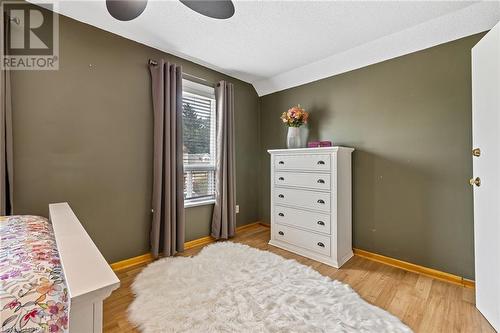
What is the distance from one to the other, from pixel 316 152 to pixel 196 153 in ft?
4.97

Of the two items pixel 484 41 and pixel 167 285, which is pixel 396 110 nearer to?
pixel 484 41

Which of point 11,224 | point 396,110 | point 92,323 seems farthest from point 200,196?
point 396,110

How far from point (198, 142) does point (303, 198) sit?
Answer: 1517 millimetres

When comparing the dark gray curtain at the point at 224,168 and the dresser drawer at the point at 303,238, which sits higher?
the dark gray curtain at the point at 224,168

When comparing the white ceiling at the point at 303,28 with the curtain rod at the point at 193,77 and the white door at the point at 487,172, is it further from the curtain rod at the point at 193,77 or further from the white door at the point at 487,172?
the white door at the point at 487,172

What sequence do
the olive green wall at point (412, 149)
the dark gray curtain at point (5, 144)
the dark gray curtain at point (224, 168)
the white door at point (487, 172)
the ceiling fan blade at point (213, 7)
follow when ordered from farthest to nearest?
the dark gray curtain at point (224, 168), the olive green wall at point (412, 149), the ceiling fan blade at point (213, 7), the dark gray curtain at point (5, 144), the white door at point (487, 172)

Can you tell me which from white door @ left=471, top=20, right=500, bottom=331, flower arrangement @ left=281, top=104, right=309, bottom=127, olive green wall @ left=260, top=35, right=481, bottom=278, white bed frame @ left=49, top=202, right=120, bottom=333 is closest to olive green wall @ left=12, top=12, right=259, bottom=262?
white bed frame @ left=49, top=202, right=120, bottom=333

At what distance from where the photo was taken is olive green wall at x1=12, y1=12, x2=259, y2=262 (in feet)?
5.58

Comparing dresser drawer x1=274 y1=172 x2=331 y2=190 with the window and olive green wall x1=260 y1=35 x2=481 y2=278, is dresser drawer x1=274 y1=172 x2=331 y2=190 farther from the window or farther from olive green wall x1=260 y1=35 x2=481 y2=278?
the window

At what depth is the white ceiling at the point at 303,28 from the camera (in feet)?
5.57

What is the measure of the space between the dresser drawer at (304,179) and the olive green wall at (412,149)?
506 millimetres

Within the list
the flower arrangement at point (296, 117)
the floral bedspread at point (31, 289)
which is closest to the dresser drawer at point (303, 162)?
the flower arrangement at point (296, 117)

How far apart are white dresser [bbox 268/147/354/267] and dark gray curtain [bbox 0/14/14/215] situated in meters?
2.41

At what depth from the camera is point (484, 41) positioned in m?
1.43
